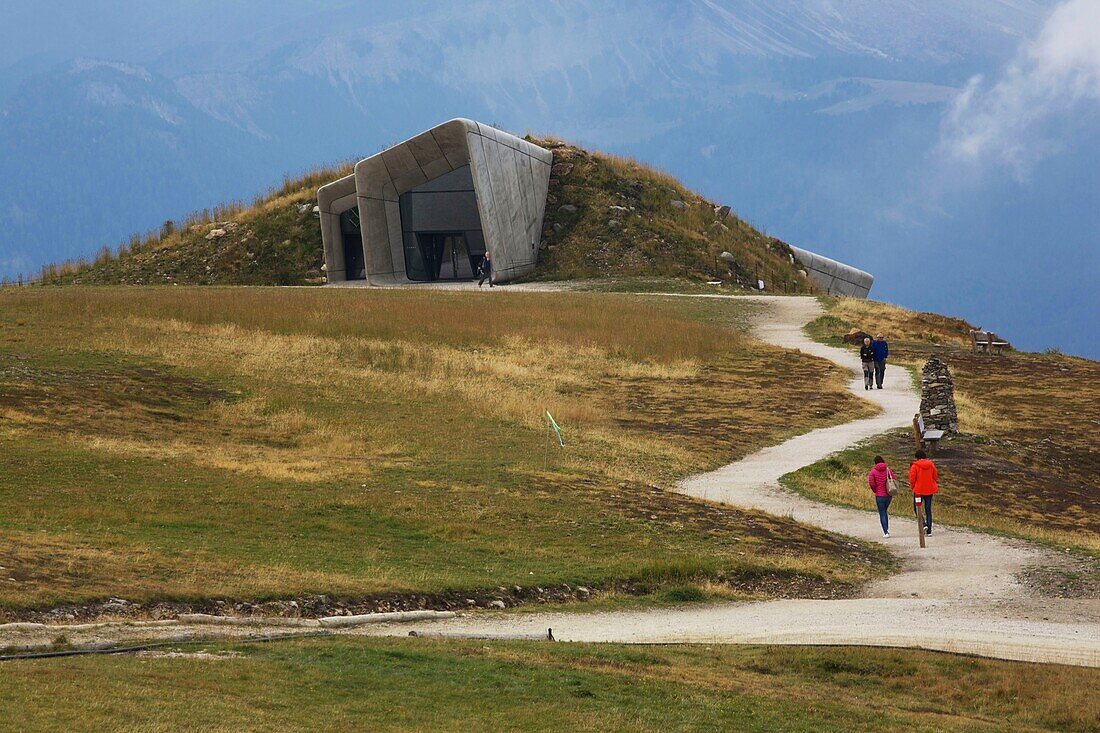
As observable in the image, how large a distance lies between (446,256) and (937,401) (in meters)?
45.4

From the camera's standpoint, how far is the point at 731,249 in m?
79.8

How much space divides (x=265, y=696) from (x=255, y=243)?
65.2 m

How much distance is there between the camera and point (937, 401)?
115 feet

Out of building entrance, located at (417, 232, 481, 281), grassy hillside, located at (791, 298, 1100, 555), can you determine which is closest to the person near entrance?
building entrance, located at (417, 232, 481, 281)

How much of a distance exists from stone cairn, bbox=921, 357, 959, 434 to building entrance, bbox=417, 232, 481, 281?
44.2 m

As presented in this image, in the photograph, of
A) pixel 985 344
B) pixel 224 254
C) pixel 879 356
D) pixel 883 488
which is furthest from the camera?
pixel 224 254

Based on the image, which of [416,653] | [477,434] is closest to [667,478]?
[477,434]

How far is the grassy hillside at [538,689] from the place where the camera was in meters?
11.8

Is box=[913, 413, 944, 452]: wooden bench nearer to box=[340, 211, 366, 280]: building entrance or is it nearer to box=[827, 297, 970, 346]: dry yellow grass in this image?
box=[827, 297, 970, 346]: dry yellow grass

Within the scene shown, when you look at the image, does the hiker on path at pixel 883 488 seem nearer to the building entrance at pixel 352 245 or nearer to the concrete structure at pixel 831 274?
the building entrance at pixel 352 245

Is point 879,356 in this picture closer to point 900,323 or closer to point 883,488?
point 900,323

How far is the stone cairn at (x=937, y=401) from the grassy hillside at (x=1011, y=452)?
51cm

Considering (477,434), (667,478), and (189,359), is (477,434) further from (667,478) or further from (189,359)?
(189,359)

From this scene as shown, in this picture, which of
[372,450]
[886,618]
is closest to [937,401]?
[372,450]
